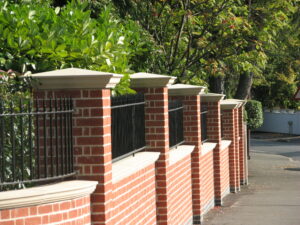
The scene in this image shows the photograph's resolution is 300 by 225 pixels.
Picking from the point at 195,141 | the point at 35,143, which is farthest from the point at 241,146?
the point at 35,143

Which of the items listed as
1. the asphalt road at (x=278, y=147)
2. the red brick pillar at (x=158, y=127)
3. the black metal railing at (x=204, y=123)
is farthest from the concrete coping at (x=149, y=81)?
the asphalt road at (x=278, y=147)

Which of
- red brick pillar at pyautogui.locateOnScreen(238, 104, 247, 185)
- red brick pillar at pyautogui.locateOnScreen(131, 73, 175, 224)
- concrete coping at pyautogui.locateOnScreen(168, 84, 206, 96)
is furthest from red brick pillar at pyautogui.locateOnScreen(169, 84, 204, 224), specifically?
red brick pillar at pyautogui.locateOnScreen(238, 104, 247, 185)

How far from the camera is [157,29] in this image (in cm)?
2067

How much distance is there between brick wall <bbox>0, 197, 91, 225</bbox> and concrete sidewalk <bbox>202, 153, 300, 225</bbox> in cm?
740

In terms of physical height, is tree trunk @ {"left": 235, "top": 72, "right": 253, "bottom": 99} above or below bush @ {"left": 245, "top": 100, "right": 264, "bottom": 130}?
above

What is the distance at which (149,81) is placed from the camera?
11367 millimetres

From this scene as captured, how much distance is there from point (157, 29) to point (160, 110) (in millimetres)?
9445

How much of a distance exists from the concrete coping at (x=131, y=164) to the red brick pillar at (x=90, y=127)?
663 mm

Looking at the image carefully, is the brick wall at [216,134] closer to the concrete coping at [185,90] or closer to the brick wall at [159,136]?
the concrete coping at [185,90]

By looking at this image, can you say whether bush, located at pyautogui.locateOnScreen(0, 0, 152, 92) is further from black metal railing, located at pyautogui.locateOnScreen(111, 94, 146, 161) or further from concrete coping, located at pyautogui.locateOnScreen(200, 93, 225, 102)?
concrete coping, located at pyautogui.locateOnScreen(200, 93, 225, 102)

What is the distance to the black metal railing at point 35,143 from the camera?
7484 mm

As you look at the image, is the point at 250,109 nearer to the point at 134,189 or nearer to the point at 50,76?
the point at 134,189

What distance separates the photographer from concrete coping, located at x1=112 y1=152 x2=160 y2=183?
9.02 metres

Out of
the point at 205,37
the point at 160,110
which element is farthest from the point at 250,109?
the point at 160,110
